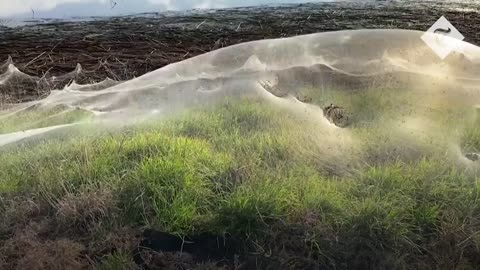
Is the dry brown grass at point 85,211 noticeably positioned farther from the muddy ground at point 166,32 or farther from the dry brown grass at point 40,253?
the muddy ground at point 166,32

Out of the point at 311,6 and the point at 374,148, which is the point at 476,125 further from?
the point at 311,6

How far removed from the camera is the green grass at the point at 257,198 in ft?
14.3

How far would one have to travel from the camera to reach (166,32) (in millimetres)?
10453

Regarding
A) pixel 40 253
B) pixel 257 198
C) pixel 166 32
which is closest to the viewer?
pixel 40 253

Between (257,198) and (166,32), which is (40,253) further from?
(166,32)

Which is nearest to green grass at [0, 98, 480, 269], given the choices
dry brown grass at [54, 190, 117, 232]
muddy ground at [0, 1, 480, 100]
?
dry brown grass at [54, 190, 117, 232]

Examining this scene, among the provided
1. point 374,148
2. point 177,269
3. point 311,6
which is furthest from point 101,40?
point 177,269

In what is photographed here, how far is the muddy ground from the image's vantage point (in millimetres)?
8664

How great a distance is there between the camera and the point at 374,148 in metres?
5.38

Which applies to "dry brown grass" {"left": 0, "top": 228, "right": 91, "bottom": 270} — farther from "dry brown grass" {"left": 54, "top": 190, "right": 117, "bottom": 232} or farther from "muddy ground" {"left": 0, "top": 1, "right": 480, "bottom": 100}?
"muddy ground" {"left": 0, "top": 1, "right": 480, "bottom": 100}

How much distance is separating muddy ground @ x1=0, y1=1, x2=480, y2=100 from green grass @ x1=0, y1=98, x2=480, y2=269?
8.54 ft

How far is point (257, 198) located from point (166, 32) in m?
6.29

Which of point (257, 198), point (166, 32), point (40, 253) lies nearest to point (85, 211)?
point (40, 253)

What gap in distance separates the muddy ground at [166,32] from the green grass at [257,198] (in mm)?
2603
